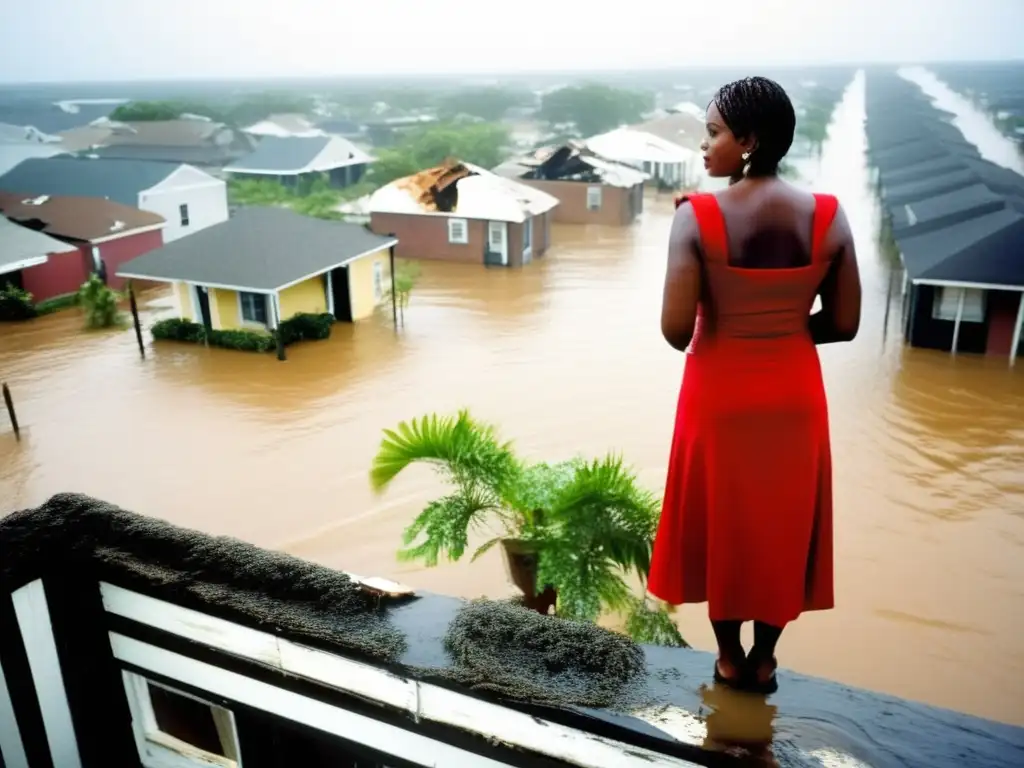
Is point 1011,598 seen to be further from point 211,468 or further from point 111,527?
point 211,468

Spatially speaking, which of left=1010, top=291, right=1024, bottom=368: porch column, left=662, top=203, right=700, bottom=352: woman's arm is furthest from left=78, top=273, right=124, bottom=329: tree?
left=662, top=203, right=700, bottom=352: woman's arm

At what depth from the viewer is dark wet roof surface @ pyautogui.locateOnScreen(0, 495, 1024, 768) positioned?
6.88 feet

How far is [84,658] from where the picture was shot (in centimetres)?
291

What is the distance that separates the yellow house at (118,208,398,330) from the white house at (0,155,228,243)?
8.33m

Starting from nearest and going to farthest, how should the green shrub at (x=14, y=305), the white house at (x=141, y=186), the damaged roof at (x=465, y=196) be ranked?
the green shrub at (x=14, y=305) → the damaged roof at (x=465, y=196) → the white house at (x=141, y=186)

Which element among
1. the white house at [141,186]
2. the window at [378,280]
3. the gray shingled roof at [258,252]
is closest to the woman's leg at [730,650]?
the gray shingled roof at [258,252]

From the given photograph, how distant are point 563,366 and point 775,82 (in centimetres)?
Answer: 1561

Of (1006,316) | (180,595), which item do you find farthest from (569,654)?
(1006,316)

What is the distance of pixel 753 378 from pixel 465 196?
2632 cm

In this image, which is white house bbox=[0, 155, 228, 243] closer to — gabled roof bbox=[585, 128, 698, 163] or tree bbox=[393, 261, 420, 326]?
tree bbox=[393, 261, 420, 326]

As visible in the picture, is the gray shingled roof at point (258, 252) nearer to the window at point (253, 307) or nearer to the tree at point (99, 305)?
the window at point (253, 307)

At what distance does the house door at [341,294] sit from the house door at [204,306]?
295 centimetres

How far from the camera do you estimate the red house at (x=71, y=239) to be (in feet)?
71.7

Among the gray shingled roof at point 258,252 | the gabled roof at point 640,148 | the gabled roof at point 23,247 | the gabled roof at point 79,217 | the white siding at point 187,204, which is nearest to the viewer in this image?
the gray shingled roof at point 258,252
